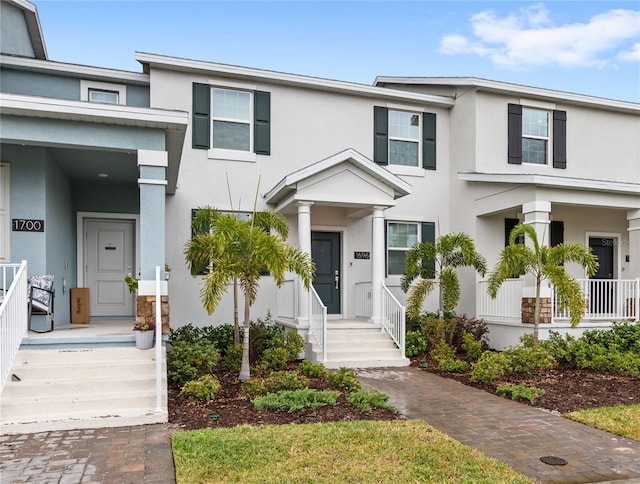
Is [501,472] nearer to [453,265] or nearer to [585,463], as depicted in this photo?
[585,463]

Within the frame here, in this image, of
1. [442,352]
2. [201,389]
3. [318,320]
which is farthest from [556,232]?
[201,389]

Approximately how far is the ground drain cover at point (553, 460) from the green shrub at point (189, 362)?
4380 mm

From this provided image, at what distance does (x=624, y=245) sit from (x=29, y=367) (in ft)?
45.3

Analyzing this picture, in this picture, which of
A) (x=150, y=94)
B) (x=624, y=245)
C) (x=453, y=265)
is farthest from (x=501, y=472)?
(x=624, y=245)

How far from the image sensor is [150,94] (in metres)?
10.3

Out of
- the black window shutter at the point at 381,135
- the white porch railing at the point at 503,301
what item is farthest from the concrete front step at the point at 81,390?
the white porch railing at the point at 503,301

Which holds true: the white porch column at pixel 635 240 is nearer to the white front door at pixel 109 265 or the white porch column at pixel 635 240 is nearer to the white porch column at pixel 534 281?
the white porch column at pixel 534 281

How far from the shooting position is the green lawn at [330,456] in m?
4.08

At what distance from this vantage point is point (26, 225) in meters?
7.69

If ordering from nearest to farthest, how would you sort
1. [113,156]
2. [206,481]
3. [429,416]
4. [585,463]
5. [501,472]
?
[206,481]
[501,472]
[585,463]
[429,416]
[113,156]

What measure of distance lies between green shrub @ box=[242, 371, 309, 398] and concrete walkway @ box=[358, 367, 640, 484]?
4.32 feet

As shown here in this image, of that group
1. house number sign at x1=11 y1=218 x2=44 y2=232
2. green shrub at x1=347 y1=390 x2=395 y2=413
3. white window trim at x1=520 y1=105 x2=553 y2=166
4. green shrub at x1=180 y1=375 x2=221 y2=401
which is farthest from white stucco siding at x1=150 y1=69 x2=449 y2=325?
green shrub at x1=347 y1=390 x2=395 y2=413

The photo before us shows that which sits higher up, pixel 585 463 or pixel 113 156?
pixel 113 156

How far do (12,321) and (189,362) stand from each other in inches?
87.8
